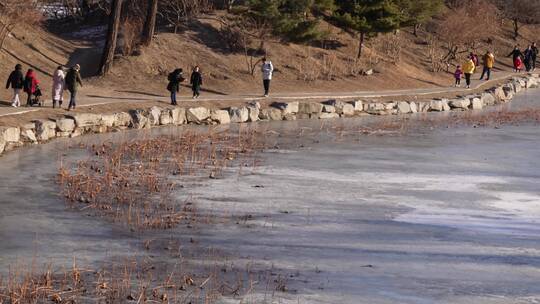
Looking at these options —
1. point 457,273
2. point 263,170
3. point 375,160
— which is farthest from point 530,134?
point 457,273

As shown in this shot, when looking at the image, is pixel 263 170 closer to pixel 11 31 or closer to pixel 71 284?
pixel 71 284

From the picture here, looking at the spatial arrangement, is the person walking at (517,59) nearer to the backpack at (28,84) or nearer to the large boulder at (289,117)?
the large boulder at (289,117)

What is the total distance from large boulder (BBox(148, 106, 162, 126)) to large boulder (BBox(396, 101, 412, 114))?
11.0m

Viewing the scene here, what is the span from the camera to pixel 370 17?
45.7 metres

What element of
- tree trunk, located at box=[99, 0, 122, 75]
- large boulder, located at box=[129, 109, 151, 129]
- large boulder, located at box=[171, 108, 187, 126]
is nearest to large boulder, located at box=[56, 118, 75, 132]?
large boulder, located at box=[129, 109, 151, 129]

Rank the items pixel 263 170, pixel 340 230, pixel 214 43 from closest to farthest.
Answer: pixel 340 230 → pixel 263 170 → pixel 214 43

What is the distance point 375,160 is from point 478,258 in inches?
385

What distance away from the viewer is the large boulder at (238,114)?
32062 millimetres

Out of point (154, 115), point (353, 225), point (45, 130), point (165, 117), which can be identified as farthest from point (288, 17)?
point (353, 225)

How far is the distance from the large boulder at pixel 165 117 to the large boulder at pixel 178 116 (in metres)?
0.12

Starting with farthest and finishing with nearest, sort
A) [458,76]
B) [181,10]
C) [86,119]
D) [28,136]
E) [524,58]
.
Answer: [524,58] < [458,76] < [181,10] < [86,119] < [28,136]

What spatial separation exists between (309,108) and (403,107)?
4.62 m

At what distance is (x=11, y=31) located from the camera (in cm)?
3766

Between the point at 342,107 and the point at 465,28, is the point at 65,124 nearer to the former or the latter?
the point at 342,107
